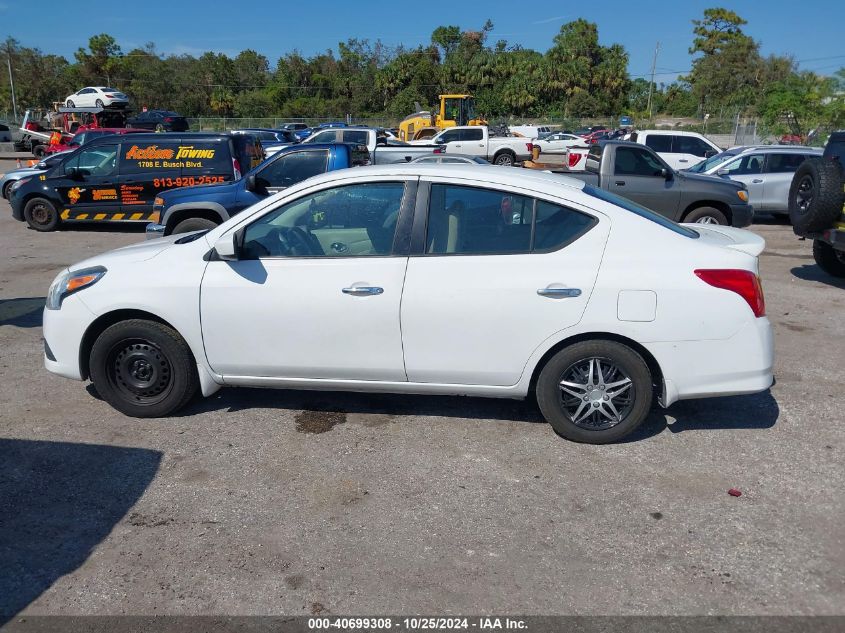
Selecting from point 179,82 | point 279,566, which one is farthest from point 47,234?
point 179,82

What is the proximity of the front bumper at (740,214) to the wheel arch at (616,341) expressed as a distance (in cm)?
834

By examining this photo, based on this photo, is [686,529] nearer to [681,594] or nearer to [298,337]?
[681,594]

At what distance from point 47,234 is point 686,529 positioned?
1370cm

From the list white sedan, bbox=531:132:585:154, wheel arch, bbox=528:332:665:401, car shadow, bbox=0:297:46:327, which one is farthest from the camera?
white sedan, bbox=531:132:585:154

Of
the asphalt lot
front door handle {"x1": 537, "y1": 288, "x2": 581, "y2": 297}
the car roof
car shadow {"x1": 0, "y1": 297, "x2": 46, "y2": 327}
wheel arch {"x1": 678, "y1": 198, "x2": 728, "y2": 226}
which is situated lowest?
car shadow {"x1": 0, "y1": 297, "x2": 46, "y2": 327}

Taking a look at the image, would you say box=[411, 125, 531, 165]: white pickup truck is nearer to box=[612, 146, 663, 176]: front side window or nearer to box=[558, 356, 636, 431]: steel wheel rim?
box=[612, 146, 663, 176]: front side window

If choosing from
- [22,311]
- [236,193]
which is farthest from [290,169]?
[22,311]

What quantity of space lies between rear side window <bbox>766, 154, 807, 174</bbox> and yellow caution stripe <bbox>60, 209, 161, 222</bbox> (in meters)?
12.8

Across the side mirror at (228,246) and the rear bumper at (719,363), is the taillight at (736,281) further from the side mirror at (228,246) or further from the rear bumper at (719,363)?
the side mirror at (228,246)

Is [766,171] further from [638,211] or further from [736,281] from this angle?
[736,281]

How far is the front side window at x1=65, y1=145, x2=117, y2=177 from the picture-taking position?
43.4ft

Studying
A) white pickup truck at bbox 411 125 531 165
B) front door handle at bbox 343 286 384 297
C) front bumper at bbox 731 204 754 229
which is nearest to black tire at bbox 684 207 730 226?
front bumper at bbox 731 204 754 229

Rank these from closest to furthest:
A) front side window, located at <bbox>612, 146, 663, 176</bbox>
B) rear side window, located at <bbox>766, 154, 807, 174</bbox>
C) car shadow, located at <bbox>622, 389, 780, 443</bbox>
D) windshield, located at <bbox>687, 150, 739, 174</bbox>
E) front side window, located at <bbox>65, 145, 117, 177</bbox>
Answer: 1. car shadow, located at <bbox>622, 389, 780, 443</bbox>
2. front side window, located at <bbox>612, 146, 663, 176</bbox>
3. front side window, located at <bbox>65, 145, 117, 177</bbox>
4. rear side window, located at <bbox>766, 154, 807, 174</bbox>
5. windshield, located at <bbox>687, 150, 739, 174</bbox>

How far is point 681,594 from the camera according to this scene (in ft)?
10.4
